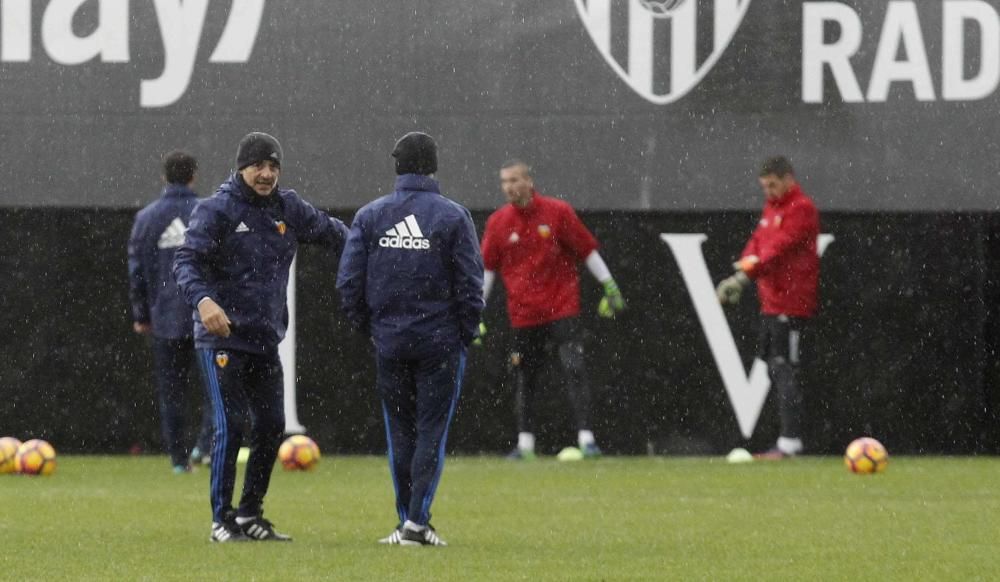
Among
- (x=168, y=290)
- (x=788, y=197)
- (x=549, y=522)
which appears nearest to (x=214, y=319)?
(x=549, y=522)

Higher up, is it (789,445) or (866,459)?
(866,459)

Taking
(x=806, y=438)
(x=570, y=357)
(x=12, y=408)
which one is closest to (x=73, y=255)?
(x=12, y=408)

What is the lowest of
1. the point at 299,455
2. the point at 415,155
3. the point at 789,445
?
the point at 789,445

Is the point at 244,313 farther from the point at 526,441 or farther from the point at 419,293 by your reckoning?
the point at 526,441

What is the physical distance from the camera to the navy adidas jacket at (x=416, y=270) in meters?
9.34

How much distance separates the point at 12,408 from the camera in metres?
15.9

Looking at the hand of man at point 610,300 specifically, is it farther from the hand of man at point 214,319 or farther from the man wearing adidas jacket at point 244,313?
the hand of man at point 214,319

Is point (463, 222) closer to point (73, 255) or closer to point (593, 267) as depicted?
point (593, 267)

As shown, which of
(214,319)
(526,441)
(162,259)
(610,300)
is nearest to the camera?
(214,319)

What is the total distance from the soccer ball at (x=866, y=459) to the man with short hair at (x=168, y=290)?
4650 mm

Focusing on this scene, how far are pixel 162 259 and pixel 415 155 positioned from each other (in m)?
5.32

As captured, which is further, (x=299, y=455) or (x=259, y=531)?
(x=299, y=455)

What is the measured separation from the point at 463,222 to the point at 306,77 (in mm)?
6197

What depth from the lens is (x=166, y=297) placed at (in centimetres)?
1434
